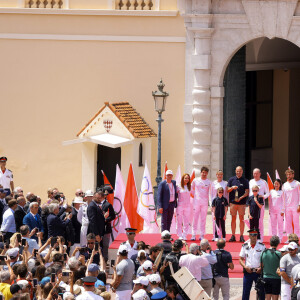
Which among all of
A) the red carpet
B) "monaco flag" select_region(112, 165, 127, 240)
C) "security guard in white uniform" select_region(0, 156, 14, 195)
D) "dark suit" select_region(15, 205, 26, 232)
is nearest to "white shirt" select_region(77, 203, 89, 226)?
"dark suit" select_region(15, 205, 26, 232)

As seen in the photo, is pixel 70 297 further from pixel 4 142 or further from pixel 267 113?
pixel 267 113

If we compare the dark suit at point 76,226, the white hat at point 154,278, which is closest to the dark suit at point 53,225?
the dark suit at point 76,226

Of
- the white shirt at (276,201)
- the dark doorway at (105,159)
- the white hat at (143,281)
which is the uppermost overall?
the dark doorway at (105,159)

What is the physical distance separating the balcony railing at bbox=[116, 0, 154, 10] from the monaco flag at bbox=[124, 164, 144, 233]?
18.2ft

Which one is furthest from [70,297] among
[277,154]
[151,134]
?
[277,154]

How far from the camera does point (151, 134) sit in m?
28.9

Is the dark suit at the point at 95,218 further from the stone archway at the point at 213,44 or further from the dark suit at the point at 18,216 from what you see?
the stone archway at the point at 213,44

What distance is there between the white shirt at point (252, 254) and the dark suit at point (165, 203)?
448 centimetres

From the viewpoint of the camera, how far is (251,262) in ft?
65.6

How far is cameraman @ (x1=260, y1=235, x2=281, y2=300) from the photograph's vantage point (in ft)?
63.9

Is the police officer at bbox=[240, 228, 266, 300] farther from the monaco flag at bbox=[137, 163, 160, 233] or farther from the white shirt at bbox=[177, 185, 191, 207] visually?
the monaco flag at bbox=[137, 163, 160, 233]

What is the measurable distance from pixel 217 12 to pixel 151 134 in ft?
11.0

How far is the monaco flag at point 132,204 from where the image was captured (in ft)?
83.3

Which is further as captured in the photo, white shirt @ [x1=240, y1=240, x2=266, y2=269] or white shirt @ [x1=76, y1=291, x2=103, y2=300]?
white shirt @ [x1=240, y1=240, x2=266, y2=269]
